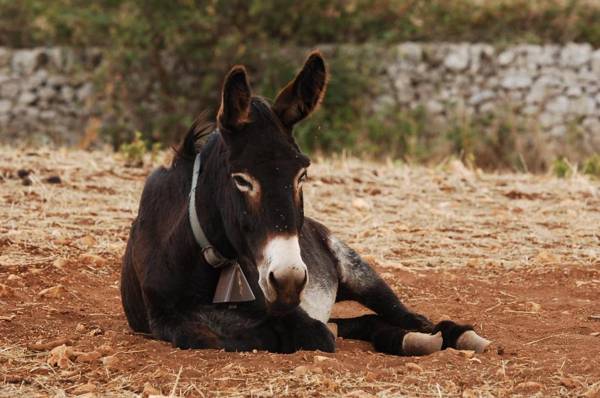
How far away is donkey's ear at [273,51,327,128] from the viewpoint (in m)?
4.73

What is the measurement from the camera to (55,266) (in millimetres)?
6852

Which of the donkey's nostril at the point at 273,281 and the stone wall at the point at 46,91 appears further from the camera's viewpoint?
the stone wall at the point at 46,91

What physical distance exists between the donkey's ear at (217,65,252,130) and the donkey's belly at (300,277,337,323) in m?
1.24

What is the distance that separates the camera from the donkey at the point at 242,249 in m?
4.38

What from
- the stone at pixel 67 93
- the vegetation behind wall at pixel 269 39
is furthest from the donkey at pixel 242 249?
the stone at pixel 67 93

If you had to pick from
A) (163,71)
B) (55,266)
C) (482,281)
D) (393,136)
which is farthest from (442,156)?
(55,266)

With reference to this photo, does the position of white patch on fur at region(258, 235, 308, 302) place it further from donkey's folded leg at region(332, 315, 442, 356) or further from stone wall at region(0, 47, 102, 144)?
stone wall at region(0, 47, 102, 144)

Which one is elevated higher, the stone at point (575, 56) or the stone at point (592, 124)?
the stone at point (575, 56)

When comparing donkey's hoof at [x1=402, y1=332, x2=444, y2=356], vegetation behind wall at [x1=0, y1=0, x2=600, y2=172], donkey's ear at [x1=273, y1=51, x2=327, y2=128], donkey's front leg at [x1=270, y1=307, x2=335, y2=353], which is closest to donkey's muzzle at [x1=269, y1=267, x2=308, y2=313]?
donkey's front leg at [x1=270, y1=307, x2=335, y2=353]

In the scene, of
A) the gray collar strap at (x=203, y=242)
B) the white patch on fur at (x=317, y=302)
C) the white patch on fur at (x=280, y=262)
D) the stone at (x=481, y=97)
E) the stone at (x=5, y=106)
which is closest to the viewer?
the white patch on fur at (x=280, y=262)

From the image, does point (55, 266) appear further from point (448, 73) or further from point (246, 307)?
point (448, 73)

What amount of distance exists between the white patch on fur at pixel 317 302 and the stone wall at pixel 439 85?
1328 cm

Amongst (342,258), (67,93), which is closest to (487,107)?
(67,93)

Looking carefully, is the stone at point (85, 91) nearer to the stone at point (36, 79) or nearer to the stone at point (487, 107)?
the stone at point (36, 79)
